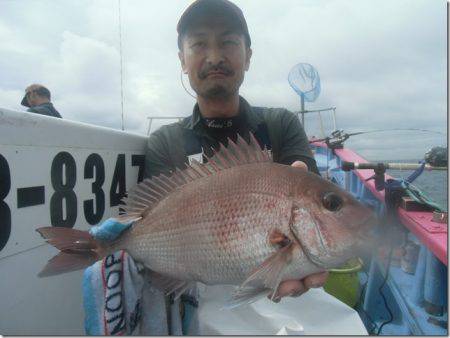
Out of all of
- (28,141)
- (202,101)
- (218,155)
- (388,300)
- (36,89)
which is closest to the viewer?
(28,141)

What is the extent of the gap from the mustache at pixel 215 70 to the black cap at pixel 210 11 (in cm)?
29

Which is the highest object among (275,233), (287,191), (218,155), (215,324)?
(218,155)

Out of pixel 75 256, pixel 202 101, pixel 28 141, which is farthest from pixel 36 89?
pixel 75 256

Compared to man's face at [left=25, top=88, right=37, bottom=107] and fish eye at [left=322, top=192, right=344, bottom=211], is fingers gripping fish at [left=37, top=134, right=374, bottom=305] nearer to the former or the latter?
fish eye at [left=322, top=192, right=344, bottom=211]

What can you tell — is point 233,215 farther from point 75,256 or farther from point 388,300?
point 388,300

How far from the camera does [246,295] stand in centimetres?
118

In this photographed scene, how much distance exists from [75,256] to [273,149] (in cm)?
126

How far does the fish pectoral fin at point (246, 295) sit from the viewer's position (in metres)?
1.14

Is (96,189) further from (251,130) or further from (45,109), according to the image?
(45,109)

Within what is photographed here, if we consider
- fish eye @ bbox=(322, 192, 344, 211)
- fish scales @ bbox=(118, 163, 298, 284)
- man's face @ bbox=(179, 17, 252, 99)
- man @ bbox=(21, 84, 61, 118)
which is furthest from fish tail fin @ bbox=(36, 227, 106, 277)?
man @ bbox=(21, 84, 61, 118)

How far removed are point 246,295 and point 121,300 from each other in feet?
1.71

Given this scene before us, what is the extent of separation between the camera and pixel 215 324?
1.54m

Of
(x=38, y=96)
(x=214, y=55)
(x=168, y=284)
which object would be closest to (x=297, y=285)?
(x=168, y=284)

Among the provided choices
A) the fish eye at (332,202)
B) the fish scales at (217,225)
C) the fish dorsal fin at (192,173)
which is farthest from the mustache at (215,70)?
the fish eye at (332,202)
